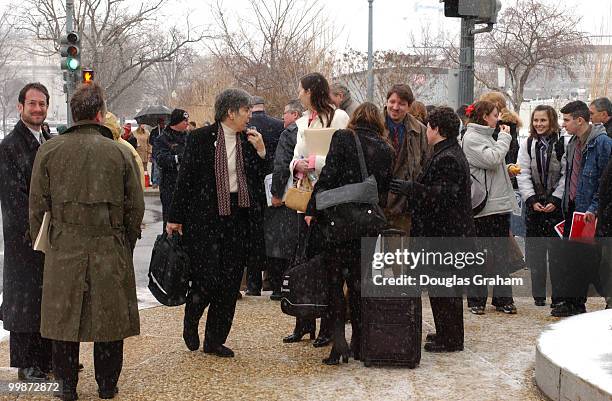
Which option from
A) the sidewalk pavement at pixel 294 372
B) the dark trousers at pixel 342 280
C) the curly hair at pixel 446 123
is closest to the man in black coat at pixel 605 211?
the sidewalk pavement at pixel 294 372

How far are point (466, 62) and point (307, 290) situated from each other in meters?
5.15

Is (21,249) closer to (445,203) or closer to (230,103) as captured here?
(230,103)

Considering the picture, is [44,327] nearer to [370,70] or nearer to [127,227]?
[127,227]

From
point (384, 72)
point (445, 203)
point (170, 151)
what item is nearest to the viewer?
point (445, 203)

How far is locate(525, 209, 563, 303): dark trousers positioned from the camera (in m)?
8.49

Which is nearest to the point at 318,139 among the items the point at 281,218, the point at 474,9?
the point at 281,218

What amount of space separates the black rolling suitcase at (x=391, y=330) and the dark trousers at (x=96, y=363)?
5.85ft

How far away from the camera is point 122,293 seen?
5.35 m

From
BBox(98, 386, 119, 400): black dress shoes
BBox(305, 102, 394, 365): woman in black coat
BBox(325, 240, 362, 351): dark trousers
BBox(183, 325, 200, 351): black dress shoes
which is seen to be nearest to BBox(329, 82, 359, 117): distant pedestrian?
BBox(305, 102, 394, 365): woman in black coat

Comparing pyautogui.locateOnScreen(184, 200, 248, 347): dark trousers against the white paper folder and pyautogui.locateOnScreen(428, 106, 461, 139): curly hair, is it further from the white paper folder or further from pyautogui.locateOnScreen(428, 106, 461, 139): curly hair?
pyautogui.locateOnScreen(428, 106, 461, 139): curly hair

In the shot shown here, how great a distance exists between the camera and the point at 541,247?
860cm

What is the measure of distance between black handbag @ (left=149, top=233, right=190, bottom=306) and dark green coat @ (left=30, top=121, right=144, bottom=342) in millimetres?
902

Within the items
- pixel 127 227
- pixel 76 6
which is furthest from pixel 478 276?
pixel 76 6

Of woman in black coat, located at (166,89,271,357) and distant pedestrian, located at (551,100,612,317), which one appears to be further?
distant pedestrian, located at (551,100,612,317)
